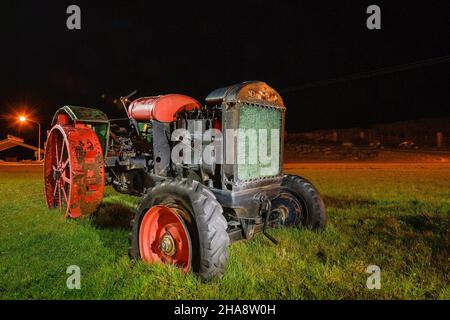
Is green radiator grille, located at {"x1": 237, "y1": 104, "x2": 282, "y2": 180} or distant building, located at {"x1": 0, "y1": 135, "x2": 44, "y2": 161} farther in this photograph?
distant building, located at {"x1": 0, "y1": 135, "x2": 44, "y2": 161}

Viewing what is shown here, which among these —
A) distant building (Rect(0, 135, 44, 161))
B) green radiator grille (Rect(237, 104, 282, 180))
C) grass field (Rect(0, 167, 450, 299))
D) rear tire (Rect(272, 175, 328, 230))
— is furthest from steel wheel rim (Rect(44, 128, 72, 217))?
distant building (Rect(0, 135, 44, 161))

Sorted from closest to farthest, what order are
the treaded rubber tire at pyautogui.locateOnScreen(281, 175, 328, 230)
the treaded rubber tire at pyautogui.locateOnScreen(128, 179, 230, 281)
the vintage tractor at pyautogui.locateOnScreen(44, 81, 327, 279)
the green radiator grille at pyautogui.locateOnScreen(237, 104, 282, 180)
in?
1. the treaded rubber tire at pyautogui.locateOnScreen(128, 179, 230, 281)
2. the vintage tractor at pyautogui.locateOnScreen(44, 81, 327, 279)
3. the green radiator grille at pyautogui.locateOnScreen(237, 104, 282, 180)
4. the treaded rubber tire at pyautogui.locateOnScreen(281, 175, 328, 230)

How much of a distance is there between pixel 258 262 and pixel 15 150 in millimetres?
45965

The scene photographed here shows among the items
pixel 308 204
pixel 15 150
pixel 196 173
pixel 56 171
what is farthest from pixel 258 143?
pixel 15 150

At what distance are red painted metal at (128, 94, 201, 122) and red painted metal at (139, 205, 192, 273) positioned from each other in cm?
159

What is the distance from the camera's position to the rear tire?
5008 millimetres

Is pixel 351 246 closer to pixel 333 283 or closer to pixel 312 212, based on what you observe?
pixel 312 212

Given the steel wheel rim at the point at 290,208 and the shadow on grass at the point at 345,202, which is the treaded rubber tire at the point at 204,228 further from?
the shadow on grass at the point at 345,202

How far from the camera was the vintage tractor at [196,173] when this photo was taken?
3.51 meters

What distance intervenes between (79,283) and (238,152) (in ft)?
7.23

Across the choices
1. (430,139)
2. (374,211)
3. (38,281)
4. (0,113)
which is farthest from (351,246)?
(0,113)

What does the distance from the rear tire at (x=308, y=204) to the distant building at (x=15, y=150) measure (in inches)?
1665

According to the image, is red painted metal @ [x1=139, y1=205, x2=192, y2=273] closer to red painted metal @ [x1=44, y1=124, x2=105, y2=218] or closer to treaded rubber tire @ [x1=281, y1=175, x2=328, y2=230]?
red painted metal @ [x1=44, y1=124, x2=105, y2=218]

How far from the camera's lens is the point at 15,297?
10.6ft
